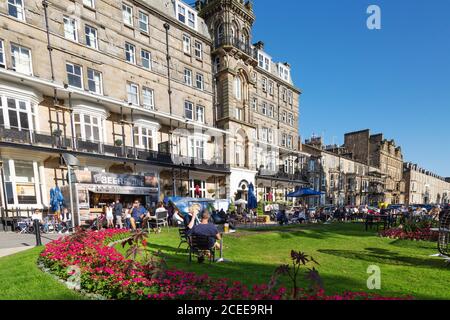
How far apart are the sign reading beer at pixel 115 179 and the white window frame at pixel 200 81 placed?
1332 centimetres

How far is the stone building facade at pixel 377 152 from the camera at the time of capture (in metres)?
63.1

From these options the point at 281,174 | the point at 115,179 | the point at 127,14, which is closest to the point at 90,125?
the point at 115,179

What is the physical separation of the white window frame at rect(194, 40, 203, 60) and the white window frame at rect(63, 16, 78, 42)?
12.3 metres

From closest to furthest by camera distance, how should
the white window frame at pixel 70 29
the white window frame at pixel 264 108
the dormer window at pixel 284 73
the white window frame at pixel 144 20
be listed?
1. the white window frame at pixel 70 29
2. the white window frame at pixel 144 20
3. the white window frame at pixel 264 108
4. the dormer window at pixel 284 73

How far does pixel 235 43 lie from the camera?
28.8m

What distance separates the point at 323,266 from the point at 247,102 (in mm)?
26274

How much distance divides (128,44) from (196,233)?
70.6 feet

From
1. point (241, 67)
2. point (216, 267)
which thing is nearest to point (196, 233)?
point (216, 267)

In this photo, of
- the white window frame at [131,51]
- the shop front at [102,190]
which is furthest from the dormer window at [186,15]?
the shop front at [102,190]

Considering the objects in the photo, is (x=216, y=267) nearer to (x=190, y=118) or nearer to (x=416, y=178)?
(x=190, y=118)

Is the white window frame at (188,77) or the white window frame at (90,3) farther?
the white window frame at (188,77)

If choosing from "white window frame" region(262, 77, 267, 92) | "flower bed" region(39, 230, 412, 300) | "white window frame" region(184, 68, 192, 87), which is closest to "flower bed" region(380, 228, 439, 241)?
"flower bed" region(39, 230, 412, 300)

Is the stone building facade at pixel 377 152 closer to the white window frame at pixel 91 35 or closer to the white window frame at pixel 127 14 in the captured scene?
the white window frame at pixel 127 14
